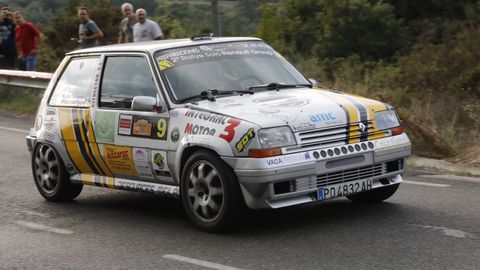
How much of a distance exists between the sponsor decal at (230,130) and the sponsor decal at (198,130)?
129 mm

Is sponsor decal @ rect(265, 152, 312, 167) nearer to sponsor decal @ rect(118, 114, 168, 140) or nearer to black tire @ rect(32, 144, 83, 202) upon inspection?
sponsor decal @ rect(118, 114, 168, 140)

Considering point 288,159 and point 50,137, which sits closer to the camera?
point 288,159

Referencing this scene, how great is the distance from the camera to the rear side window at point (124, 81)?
27.8 ft

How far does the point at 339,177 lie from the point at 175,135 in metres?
1.44

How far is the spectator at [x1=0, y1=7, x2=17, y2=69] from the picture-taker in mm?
22078

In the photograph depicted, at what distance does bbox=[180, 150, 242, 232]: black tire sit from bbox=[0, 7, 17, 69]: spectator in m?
15.4

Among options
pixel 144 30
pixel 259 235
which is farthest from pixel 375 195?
pixel 144 30

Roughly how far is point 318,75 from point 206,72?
32.1 ft

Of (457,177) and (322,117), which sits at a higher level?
(322,117)

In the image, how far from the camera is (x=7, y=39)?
73.0 ft

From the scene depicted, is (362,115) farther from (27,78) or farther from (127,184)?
(27,78)

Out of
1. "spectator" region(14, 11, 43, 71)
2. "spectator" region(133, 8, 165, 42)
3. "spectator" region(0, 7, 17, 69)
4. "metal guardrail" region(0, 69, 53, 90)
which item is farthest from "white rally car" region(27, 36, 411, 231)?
"spectator" region(0, 7, 17, 69)

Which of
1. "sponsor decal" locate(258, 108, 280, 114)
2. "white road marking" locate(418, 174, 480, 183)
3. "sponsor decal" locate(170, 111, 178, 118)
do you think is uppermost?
"sponsor decal" locate(258, 108, 280, 114)

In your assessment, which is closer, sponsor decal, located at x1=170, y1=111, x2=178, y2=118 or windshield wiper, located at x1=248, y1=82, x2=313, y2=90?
sponsor decal, located at x1=170, y1=111, x2=178, y2=118
